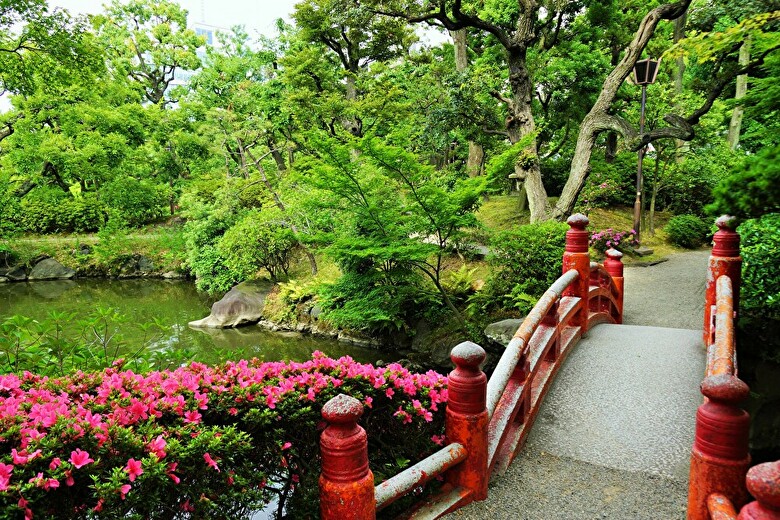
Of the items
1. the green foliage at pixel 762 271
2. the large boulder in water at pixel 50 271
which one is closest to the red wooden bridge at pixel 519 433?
the green foliage at pixel 762 271

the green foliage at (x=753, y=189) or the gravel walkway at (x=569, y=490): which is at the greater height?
the green foliage at (x=753, y=189)

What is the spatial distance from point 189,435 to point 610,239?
36.4ft

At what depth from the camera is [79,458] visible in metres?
1.72

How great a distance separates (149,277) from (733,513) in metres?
20.3

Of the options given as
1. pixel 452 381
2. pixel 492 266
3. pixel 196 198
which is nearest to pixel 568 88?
pixel 492 266

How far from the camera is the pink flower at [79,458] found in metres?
1.71

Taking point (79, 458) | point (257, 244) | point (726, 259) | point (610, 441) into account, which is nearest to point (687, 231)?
point (726, 259)

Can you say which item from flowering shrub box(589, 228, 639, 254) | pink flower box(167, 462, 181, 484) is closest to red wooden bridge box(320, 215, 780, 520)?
pink flower box(167, 462, 181, 484)

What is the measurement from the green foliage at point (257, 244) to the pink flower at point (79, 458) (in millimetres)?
10207

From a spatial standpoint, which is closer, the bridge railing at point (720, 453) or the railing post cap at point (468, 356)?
the bridge railing at point (720, 453)

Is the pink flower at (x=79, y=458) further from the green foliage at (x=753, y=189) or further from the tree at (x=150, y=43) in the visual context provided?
the tree at (x=150, y=43)

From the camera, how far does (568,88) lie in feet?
37.8

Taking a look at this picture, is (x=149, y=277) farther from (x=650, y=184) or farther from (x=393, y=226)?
(x=650, y=184)

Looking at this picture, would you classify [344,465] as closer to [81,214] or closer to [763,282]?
[763,282]
